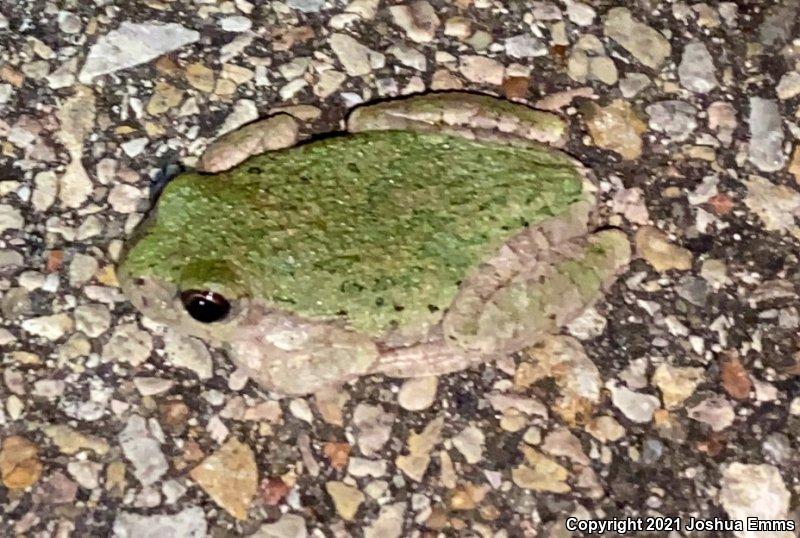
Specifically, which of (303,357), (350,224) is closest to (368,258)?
(350,224)

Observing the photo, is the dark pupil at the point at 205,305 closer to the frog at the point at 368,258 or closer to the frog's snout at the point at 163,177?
the frog at the point at 368,258

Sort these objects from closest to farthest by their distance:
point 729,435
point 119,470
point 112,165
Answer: point 119,470
point 729,435
point 112,165

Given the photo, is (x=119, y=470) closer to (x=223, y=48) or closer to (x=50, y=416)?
(x=50, y=416)

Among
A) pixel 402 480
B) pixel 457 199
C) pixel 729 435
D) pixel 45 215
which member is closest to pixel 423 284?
pixel 457 199

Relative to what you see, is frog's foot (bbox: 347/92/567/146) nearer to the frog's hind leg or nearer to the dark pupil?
the frog's hind leg

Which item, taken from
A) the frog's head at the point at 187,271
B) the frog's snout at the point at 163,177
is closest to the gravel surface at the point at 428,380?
the frog's snout at the point at 163,177

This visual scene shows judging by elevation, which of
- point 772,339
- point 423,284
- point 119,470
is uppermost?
point 423,284

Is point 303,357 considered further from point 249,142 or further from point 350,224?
point 249,142

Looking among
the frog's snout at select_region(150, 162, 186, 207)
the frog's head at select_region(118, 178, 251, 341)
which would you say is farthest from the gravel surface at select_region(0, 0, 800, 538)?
the frog's head at select_region(118, 178, 251, 341)
